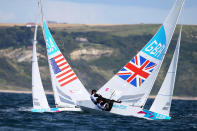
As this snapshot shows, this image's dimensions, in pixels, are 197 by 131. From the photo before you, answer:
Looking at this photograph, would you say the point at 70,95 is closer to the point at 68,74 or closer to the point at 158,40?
the point at 68,74

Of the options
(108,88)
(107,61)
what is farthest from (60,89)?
(107,61)

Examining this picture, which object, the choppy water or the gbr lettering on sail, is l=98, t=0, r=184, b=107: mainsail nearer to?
the gbr lettering on sail

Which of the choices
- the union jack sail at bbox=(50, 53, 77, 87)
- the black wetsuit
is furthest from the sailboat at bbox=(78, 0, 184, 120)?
the union jack sail at bbox=(50, 53, 77, 87)

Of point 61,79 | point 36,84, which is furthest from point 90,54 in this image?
point 36,84

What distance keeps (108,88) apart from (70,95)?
2530mm

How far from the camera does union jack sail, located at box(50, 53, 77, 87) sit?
28391mm

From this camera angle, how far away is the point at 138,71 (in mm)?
27766

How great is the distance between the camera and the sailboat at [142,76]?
89.2 feet

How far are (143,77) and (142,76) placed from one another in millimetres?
87

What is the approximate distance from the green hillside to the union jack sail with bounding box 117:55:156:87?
9209 cm

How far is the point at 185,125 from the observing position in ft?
83.4

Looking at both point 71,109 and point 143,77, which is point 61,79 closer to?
point 71,109

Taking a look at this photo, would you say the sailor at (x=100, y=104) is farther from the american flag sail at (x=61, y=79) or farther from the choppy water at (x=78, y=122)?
the american flag sail at (x=61, y=79)

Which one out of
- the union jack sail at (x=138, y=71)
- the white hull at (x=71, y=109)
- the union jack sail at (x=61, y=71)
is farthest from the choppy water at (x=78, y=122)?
the union jack sail at (x=138, y=71)
